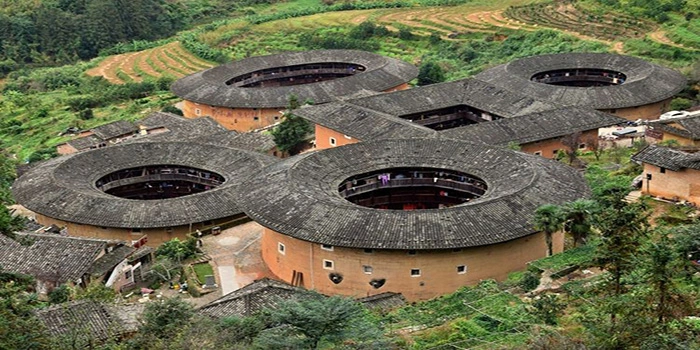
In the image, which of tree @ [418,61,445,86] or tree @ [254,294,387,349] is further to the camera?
tree @ [418,61,445,86]

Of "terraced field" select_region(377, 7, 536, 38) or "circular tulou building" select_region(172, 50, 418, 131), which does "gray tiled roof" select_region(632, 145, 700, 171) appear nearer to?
"circular tulou building" select_region(172, 50, 418, 131)

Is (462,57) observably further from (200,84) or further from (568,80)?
(200,84)

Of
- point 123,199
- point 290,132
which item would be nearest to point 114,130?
point 290,132

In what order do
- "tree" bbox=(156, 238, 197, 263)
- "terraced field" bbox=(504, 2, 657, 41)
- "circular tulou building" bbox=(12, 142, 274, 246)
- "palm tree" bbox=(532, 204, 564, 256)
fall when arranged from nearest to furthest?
"palm tree" bbox=(532, 204, 564, 256), "tree" bbox=(156, 238, 197, 263), "circular tulou building" bbox=(12, 142, 274, 246), "terraced field" bbox=(504, 2, 657, 41)

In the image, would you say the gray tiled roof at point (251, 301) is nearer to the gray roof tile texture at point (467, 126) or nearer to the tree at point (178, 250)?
the tree at point (178, 250)

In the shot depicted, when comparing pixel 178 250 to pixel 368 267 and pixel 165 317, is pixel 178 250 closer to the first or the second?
pixel 368 267

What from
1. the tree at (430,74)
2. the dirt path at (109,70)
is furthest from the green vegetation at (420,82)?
the dirt path at (109,70)

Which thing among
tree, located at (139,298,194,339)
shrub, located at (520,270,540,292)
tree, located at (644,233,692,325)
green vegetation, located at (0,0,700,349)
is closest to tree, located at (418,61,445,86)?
green vegetation, located at (0,0,700,349)

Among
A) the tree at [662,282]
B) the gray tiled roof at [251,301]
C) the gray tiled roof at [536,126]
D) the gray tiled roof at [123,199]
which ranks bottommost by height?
the gray tiled roof at [123,199]
